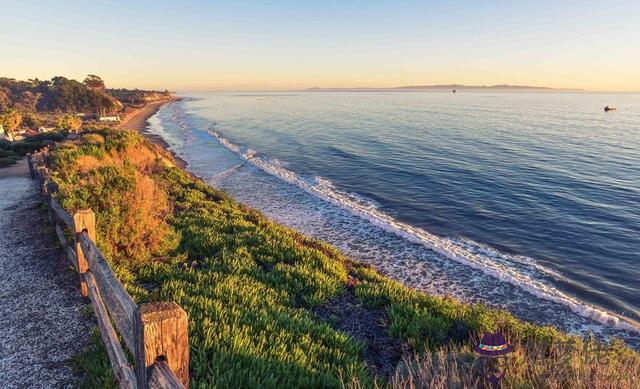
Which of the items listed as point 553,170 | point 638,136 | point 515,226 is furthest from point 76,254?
point 638,136

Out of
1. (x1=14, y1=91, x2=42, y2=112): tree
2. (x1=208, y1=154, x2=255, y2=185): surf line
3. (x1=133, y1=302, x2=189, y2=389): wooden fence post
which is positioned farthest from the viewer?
(x1=14, y1=91, x2=42, y2=112): tree

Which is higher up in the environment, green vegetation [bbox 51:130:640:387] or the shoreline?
green vegetation [bbox 51:130:640:387]

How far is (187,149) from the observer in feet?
141

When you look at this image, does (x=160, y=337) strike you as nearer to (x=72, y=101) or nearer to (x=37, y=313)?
(x=37, y=313)

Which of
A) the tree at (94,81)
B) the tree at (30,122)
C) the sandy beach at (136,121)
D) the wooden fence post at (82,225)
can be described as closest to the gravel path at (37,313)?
the wooden fence post at (82,225)

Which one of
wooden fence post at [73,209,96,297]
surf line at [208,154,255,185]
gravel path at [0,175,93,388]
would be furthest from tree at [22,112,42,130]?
wooden fence post at [73,209,96,297]

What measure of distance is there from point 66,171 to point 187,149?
29.4m

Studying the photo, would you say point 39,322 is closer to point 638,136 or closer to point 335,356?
point 335,356

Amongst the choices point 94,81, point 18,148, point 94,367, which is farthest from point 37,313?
point 94,81

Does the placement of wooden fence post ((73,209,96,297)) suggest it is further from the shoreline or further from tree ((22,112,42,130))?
tree ((22,112,42,130))

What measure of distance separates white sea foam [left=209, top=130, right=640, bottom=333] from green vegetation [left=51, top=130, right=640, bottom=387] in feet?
11.8

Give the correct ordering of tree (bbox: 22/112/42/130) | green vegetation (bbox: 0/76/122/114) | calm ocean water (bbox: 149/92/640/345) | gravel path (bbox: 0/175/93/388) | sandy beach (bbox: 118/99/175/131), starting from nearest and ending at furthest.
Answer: gravel path (bbox: 0/175/93/388), calm ocean water (bbox: 149/92/640/345), tree (bbox: 22/112/42/130), sandy beach (bbox: 118/99/175/131), green vegetation (bbox: 0/76/122/114)

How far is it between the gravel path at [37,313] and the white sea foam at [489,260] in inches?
497

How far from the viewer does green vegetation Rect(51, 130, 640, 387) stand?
4.99 meters
